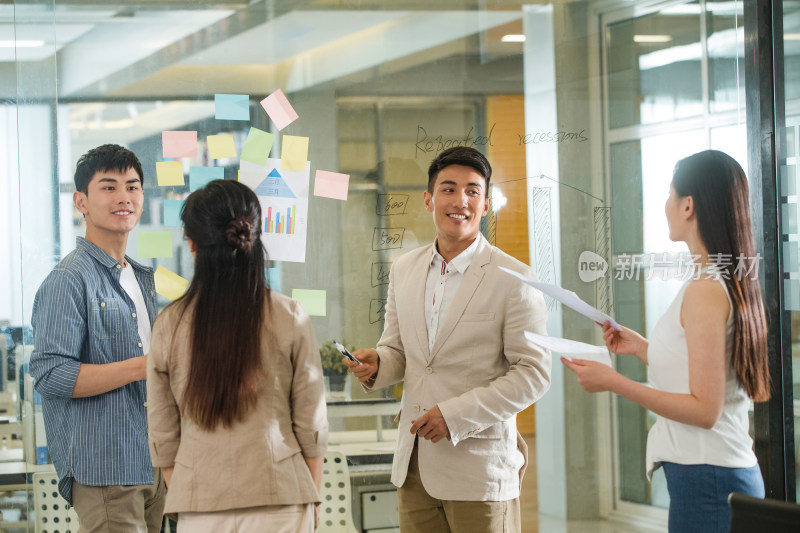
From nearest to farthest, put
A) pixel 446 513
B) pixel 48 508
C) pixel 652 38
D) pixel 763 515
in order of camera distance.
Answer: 1. pixel 763 515
2. pixel 446 513
3. pixel 48 508
4. pixel 652 38

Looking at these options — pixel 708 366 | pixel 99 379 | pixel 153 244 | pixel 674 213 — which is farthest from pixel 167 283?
pixel 708 366

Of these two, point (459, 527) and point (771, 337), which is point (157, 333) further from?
point (771, 337)

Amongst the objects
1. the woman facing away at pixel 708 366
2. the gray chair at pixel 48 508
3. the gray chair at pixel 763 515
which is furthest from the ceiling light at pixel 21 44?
the gray chair at pixel 763 515

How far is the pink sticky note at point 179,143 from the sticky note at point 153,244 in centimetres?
33

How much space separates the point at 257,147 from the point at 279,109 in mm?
191

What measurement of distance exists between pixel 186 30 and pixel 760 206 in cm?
253

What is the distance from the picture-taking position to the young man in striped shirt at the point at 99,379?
2.46 meters

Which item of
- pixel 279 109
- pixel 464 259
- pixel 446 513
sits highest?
pixel 279 109

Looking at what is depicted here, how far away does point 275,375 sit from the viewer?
188 cm

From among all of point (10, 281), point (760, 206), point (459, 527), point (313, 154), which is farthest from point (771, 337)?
point (10, 281)

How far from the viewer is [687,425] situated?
2.05 meters

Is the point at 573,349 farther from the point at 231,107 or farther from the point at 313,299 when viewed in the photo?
the point at 231,107

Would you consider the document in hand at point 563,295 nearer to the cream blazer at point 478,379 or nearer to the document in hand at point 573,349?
the document in hand at point 573,349

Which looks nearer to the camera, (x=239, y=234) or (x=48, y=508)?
(x=239, y=234)
